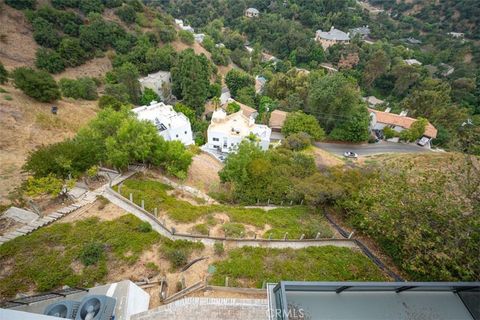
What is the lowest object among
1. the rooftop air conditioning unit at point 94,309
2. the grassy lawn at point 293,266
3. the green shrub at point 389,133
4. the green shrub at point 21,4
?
the green shrub at point 389,133

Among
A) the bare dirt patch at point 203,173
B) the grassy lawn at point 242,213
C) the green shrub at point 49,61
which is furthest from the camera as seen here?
→ the green shrub at point 49,61

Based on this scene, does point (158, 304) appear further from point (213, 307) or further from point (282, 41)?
point (282, 41)

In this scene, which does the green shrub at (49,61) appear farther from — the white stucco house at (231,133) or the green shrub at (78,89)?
the white stucco house at (231,133)

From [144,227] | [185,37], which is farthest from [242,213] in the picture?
[185,37]

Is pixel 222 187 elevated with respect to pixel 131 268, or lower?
lower

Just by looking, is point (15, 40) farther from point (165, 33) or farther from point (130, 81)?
point (165, 33)

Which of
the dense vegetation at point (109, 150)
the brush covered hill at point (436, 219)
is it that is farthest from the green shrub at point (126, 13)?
the brush covered hill at point (436, 219)

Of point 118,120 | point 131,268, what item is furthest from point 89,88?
point 131,268
